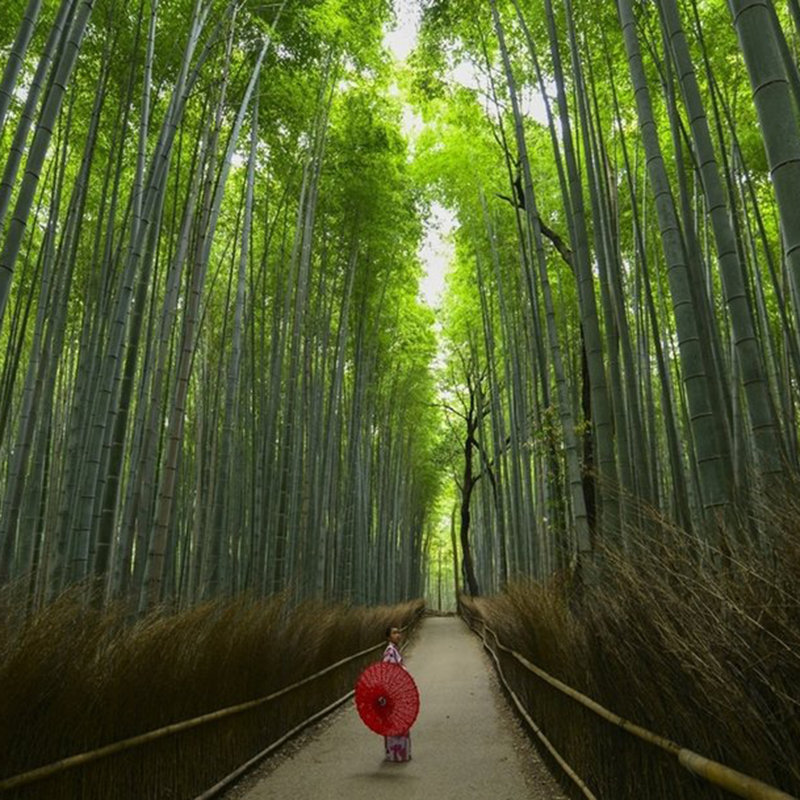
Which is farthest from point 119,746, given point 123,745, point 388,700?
point 388,700

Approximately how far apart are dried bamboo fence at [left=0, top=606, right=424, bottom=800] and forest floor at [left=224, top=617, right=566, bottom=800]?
0.13m

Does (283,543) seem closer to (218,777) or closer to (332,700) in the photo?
(332,700)

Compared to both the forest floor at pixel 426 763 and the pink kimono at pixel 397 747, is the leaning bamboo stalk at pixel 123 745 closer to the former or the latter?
the forest floor at pixel 426 763

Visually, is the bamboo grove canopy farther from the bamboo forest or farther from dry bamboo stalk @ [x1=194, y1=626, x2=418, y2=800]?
dry bamboo stalk @ [x1=194, y1=626, x2=418, y2=800]

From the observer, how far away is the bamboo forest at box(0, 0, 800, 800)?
1663 mm

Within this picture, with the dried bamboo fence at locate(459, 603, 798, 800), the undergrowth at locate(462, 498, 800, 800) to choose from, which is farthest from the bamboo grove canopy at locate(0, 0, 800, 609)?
the dried bamboo fence at locate(459, 603, 798, 800)

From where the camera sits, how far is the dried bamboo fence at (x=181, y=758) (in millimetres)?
1835

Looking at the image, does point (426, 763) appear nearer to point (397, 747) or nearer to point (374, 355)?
point (397, 747)

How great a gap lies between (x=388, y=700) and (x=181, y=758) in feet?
4.05

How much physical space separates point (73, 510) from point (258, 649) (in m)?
1.58

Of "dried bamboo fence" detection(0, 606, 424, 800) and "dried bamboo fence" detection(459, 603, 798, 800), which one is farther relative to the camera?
"dried bamboo fence" detection(0, 606, 424, 800)

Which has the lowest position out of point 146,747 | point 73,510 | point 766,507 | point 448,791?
point 448,791

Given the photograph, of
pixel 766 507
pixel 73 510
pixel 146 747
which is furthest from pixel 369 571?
pixel 766 507

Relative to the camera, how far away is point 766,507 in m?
1.34
